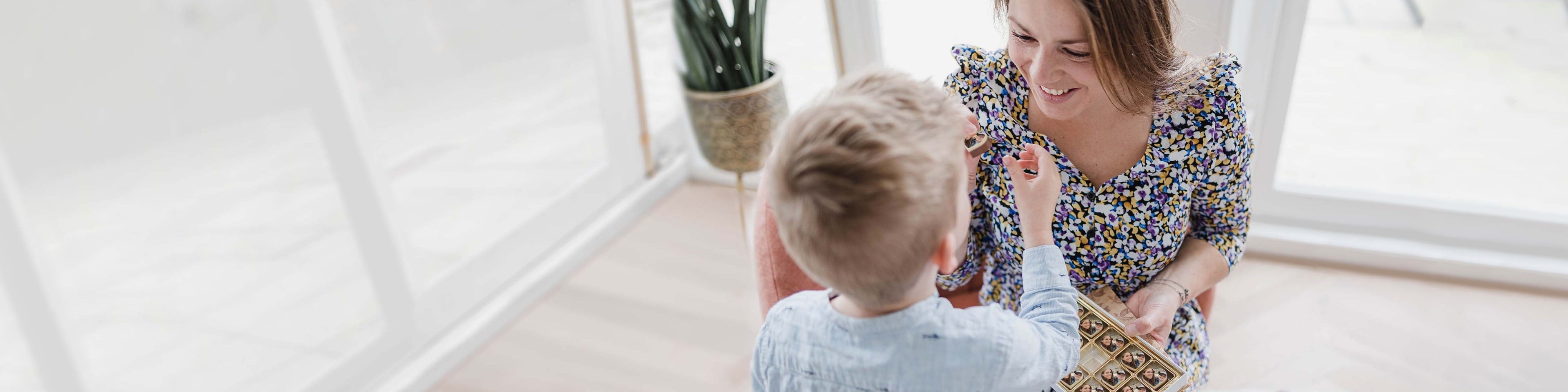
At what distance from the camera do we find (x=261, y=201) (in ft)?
5.65

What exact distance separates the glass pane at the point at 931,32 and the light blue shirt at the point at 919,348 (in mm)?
1073

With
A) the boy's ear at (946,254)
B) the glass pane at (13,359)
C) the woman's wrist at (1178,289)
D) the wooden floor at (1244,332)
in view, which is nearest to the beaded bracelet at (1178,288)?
the woman's wrist at (1178,289)

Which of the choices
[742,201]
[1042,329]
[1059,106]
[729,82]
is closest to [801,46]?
[729,82]

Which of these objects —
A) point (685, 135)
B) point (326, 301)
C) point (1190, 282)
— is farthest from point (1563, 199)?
point (326, 301)

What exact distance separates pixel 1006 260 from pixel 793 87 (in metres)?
1.29

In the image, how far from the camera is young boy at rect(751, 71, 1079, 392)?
0.80 meters

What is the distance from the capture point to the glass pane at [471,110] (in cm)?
→ 192

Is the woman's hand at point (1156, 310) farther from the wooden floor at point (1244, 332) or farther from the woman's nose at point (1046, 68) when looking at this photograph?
the wooden floor at point (1244, 332)

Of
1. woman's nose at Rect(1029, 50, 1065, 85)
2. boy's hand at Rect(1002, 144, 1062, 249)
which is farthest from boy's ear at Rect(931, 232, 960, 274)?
woman's nose at Rect(1029, 50, 1065, 85)

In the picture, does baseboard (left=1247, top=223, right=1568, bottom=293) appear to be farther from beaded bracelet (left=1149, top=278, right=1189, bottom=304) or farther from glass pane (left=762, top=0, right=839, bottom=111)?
glass pane (left=762, top=0, right=839, bottom=111)

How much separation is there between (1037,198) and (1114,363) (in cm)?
21

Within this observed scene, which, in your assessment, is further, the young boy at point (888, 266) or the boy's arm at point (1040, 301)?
the boy's arm at point (1040, 301)

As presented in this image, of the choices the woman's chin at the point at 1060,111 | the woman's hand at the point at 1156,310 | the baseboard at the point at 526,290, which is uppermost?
the woman's chin at the point at 1060,111

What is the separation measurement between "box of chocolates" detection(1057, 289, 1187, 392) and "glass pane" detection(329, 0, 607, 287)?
1446mm
